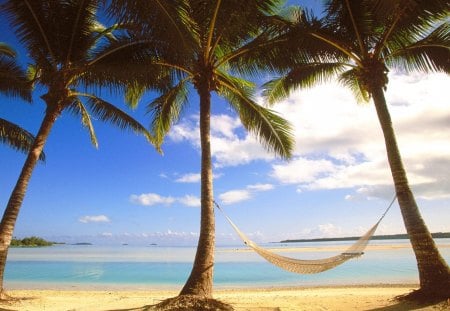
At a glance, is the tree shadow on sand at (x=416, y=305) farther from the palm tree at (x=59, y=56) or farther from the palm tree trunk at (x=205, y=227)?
the palm tree at (x=59, y=56)

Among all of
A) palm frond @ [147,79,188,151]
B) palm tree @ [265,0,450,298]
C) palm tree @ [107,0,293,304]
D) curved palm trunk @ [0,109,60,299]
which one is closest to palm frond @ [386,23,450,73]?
palm tree @ [265,0,450,298]

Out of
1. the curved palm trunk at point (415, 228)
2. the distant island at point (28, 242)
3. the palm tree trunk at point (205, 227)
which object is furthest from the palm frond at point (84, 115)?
the distant island at point (28, 242)

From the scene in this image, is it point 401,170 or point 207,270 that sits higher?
point 401,170

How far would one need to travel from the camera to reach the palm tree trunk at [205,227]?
539 cm

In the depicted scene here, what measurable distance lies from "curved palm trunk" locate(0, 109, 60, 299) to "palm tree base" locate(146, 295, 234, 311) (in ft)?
9.23

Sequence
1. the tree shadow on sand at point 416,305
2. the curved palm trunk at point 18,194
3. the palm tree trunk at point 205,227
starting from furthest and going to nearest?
the curved palm trunk at point 18,194
the palm tree trunk at point 205,227
the tree shadow on sand at point 416,305

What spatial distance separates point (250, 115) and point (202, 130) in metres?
1.59

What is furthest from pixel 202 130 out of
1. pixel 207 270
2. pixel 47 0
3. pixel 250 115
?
pixel 47 0

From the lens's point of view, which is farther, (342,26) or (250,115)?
(250,115)

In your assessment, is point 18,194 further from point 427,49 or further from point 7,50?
point 427,49

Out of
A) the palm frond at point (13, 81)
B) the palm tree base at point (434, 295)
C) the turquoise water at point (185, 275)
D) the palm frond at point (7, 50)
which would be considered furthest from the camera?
the turquoise water at point (185, 275)

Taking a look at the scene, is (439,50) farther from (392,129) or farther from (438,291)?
(438,291)

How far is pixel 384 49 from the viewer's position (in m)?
6.45

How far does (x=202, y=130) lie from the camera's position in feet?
20.8
